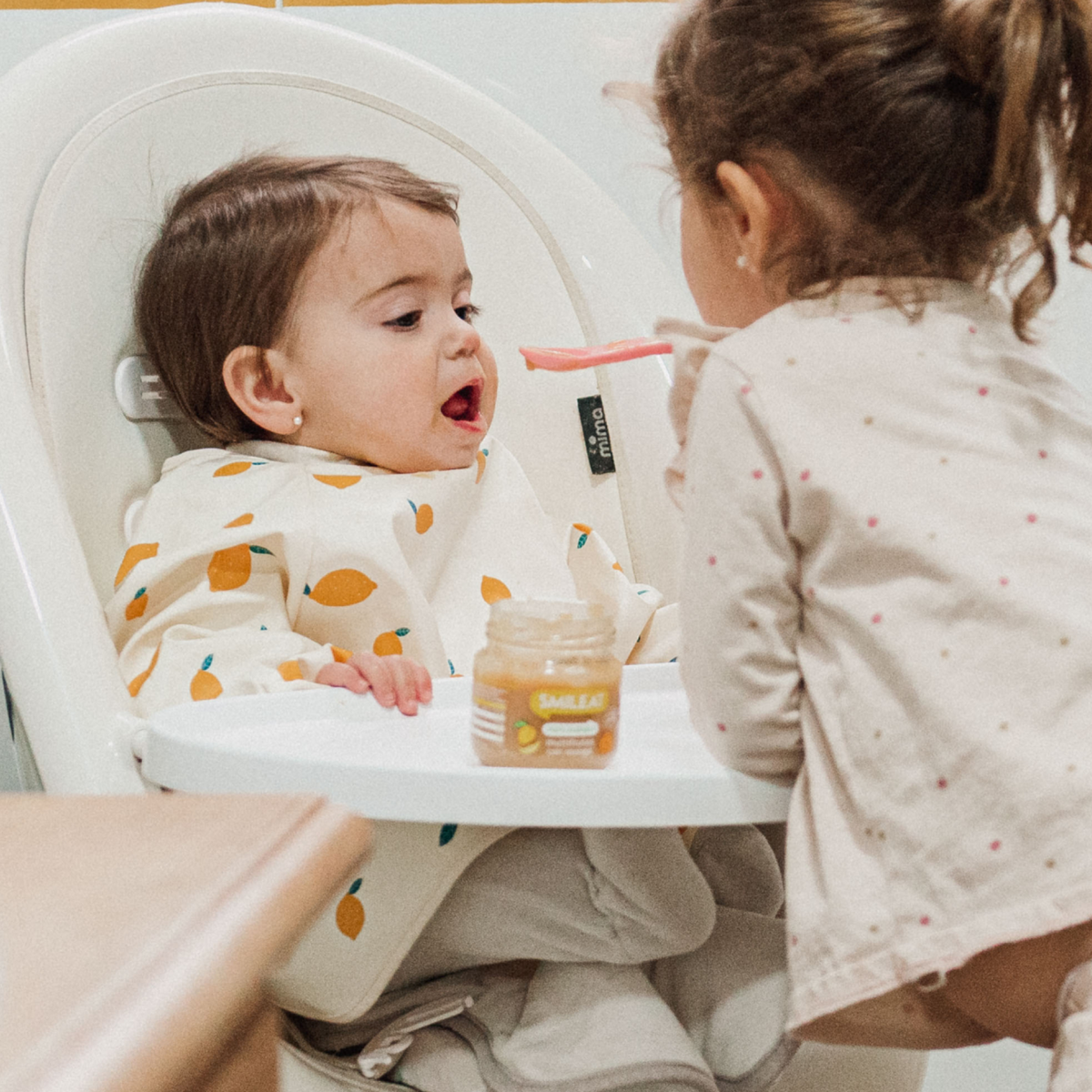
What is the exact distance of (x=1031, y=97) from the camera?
611 mm

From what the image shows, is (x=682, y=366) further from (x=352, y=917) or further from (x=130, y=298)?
(x=130, y=298)

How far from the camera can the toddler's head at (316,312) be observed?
0.96m

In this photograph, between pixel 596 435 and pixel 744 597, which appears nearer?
pixel 744 597

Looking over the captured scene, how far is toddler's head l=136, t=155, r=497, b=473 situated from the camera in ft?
3.15

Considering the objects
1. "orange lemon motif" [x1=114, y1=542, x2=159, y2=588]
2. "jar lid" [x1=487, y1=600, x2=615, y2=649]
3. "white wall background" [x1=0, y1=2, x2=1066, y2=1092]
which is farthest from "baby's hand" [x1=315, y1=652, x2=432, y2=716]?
"white wall background" [x1=0, y1=2, x2=1066, y2=1092]

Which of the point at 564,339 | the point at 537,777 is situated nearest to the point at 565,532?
the point at 564,339

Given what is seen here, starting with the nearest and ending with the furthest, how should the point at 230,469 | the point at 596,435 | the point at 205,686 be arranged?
the point at 205,686 → the point at 230,469 → the point at 596,435

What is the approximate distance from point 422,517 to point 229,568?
16 cm

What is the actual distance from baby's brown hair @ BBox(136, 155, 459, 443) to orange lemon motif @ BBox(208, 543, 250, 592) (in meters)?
0.19

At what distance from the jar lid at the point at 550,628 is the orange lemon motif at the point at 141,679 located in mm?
285

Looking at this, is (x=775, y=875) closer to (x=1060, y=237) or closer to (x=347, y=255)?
(x=347, y=255)

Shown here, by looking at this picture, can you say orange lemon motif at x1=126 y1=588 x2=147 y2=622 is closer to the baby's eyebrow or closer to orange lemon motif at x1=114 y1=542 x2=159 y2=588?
orange lemon motif at x1=114 y1=542 x2=159 y2=588

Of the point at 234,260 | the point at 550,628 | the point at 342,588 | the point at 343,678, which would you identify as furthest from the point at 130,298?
the point at 550,628

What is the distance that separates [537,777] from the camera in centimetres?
55
